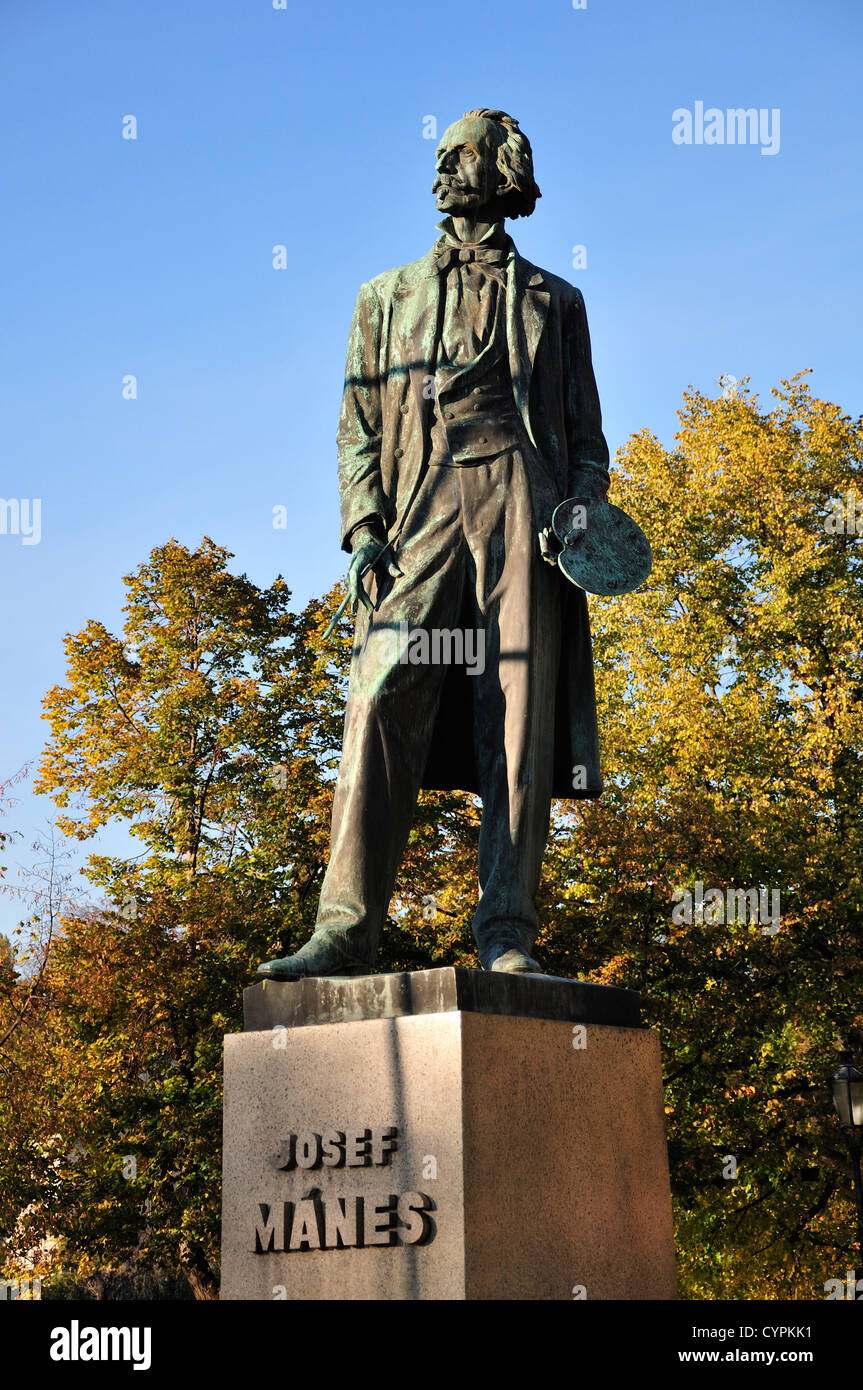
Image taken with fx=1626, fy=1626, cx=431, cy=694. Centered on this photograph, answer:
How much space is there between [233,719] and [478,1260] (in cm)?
2280

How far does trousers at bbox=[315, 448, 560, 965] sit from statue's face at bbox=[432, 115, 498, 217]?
1060mm

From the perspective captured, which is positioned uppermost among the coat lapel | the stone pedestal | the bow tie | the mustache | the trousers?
the mustache

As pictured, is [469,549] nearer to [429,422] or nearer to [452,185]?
[429,422]

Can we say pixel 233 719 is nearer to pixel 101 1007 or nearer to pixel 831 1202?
pixel 101 1007

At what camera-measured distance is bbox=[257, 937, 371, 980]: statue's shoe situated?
17.2 feet

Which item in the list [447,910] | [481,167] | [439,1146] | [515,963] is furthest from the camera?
[447,910]

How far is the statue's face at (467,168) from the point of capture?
630cm

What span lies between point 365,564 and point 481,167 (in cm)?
165

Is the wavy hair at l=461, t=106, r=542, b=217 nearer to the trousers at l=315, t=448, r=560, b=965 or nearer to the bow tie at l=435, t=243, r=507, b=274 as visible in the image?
the bow tie at l=435, t=243, r=507, b=274

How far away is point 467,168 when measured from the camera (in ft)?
20.7

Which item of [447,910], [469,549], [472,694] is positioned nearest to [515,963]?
[472,694]

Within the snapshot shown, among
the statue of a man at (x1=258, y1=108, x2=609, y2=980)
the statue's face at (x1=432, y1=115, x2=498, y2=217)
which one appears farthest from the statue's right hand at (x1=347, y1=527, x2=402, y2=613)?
the statue's face at (x1=432, y1=115, x2=498, y2=217)

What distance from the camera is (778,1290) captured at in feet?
77.1
